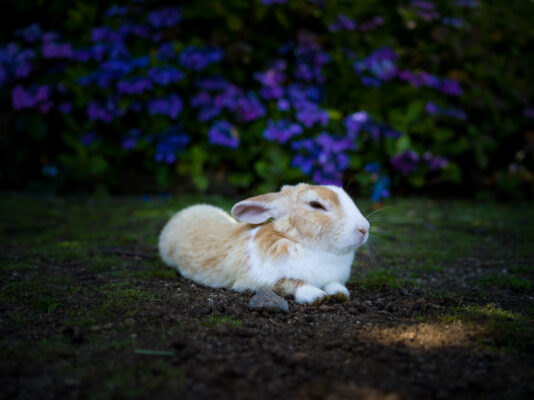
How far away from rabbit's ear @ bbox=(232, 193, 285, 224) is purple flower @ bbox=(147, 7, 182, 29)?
13.3 ft

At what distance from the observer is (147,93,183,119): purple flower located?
20.2 ft

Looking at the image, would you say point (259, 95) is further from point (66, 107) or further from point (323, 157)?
point (66, 107)

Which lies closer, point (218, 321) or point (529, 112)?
point (218, 321)

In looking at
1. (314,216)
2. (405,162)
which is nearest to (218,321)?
(314,216)

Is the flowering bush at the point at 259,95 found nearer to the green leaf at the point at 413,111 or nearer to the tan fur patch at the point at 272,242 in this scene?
the green leaf at the point at 413,111

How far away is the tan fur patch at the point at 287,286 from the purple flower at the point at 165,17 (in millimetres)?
4553

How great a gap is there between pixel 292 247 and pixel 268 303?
1.45ft

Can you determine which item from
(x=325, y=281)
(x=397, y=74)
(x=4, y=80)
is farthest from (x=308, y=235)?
(x=4, y=80)

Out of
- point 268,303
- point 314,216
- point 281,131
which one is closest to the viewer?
point 268,303

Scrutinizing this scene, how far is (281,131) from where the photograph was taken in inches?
241

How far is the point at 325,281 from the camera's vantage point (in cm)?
290

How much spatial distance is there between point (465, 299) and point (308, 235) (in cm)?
108

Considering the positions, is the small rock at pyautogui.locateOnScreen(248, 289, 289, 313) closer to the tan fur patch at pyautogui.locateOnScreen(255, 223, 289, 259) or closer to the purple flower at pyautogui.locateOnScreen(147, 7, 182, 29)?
the tan fur patch at pyautogui.locateOnScreen(255, 223, 289, 259)

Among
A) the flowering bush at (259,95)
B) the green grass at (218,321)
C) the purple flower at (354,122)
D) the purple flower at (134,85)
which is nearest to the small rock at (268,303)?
the green grass at (218,321)
